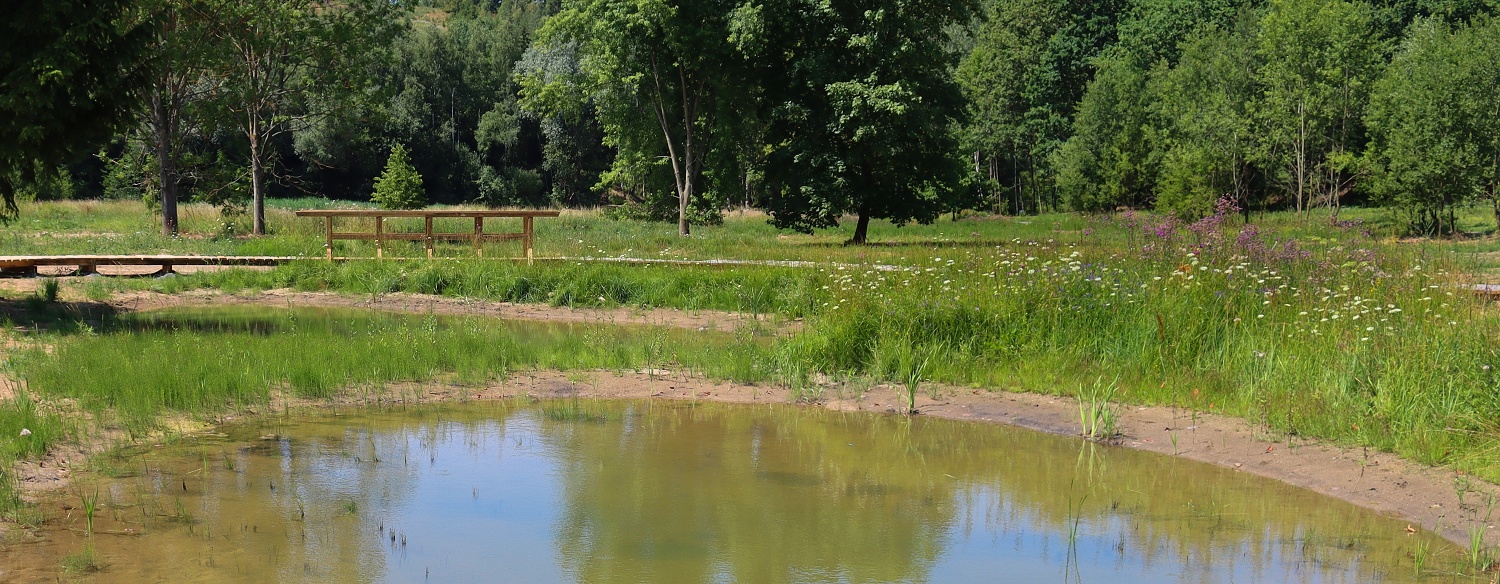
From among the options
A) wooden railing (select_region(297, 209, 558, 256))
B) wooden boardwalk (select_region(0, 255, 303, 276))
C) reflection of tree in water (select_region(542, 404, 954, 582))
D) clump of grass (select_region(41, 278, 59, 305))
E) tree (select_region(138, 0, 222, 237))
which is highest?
tree (select_region(138, 0, 222, 237))

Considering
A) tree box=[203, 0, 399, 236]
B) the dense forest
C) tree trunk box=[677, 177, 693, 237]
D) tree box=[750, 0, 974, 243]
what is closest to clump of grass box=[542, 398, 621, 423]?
the dense forest

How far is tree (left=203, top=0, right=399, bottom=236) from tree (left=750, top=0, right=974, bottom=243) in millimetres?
11443

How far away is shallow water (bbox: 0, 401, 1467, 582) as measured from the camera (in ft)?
22.2

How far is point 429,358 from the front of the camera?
12.8 meters

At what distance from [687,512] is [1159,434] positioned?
15.2 ft

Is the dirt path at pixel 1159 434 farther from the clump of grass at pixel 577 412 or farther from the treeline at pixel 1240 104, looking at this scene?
the treeline at pixel 1240 104

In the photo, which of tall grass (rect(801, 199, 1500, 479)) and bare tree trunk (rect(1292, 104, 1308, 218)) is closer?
tall grass (rect(801, 199, 1500, 479))

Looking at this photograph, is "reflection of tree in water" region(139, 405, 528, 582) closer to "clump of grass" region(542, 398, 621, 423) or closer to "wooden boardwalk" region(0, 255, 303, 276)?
"clump of grass" region(542, 398, 621, 423)

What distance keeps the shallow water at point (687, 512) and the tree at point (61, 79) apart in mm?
6359

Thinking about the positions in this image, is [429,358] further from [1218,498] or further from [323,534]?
[1218,498]

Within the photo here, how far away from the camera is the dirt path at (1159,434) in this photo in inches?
321

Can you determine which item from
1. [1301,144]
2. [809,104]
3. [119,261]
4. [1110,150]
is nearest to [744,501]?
[119,261]

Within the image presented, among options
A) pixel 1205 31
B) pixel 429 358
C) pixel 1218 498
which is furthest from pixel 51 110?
pixel 1205 31

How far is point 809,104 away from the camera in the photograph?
31828mm
